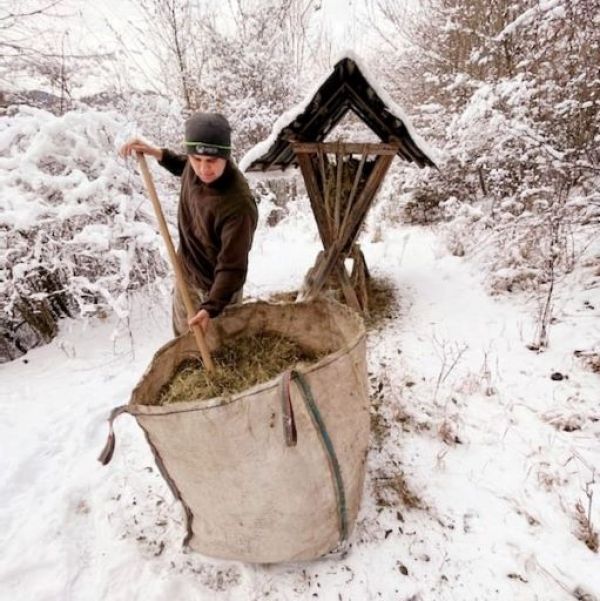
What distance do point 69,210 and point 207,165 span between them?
1.89 m

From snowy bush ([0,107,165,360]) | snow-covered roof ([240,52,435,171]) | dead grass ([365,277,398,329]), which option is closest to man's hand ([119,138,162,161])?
snowy bush ([0,107,165,360])

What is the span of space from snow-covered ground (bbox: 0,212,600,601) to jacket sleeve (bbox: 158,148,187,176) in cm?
188

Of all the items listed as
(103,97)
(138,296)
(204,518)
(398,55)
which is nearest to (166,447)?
(204,518)

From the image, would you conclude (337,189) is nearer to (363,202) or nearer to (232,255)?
(363,202)

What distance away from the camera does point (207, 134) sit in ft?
5.96

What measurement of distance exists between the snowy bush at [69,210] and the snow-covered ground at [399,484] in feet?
2.53

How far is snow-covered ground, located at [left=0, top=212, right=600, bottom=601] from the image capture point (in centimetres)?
167

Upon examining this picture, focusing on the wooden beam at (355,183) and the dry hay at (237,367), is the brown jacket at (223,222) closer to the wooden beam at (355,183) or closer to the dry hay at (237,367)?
the dry hay at (237,367)

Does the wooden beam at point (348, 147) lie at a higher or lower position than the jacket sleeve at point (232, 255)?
higher

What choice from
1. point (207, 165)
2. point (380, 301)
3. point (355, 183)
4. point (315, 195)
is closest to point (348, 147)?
point (355, 183)

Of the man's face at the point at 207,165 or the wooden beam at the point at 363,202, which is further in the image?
the wooden beam at the point at 363,202

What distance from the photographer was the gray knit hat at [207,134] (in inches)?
71.1

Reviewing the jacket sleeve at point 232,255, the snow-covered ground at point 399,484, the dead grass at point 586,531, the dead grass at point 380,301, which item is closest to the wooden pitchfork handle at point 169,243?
the jacket sleeve at point 232,255

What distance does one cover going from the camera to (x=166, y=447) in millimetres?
1450
